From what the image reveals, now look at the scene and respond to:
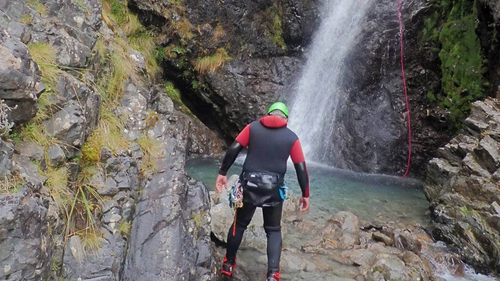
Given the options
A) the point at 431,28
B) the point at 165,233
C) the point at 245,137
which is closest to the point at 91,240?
the point at 165,233

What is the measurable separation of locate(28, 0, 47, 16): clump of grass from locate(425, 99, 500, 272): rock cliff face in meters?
6.96

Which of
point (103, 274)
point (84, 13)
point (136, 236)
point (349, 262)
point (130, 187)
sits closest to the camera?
point (103, 274)

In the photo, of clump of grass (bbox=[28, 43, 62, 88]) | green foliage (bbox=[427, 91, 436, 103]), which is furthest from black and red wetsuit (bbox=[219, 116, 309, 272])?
green foliage (bbox=[427, 91, 436, 103])

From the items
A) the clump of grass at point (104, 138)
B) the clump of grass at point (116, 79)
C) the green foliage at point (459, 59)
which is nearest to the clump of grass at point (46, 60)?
the clump of grass at point (104, 138)

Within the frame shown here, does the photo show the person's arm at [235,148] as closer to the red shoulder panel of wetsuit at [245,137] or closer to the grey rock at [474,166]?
the red shoulder panel of wetsuit at [245,137]

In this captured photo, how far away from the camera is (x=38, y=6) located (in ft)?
15.6

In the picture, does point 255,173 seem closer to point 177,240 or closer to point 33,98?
point 177,240

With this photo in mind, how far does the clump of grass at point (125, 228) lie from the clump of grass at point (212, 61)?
362 inches

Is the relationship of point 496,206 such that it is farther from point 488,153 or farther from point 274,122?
point 274,122

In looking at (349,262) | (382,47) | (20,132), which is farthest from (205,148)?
(20,132)

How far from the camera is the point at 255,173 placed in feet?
12.8

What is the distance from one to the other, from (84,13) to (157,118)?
197cm

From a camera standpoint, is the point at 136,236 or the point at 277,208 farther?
the point at 277,208

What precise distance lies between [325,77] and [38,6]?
32.3 feet
